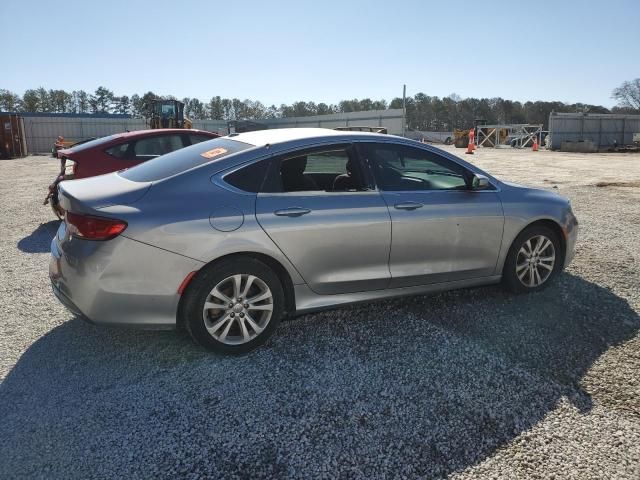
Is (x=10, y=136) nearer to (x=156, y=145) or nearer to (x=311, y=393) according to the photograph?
(x=156, y=145)

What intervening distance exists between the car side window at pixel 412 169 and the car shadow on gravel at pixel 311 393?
1.12 m

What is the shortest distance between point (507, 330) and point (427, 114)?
12391 cm

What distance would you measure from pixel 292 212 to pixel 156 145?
5.41 metres

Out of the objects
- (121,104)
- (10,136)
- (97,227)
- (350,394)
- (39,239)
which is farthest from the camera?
(121,104)

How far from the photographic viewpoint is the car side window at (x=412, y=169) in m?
4.12

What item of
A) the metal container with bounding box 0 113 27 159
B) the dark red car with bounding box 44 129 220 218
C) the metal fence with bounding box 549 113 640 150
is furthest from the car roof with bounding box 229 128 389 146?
the metal fence with bounding box 549 113 640 150

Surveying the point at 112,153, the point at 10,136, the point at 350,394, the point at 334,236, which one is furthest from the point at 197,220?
the point at 10,136

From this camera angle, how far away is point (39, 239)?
737 centimetres

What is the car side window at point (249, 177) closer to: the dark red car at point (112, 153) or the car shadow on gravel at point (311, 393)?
the car shadow on gravel at point (311, 393)

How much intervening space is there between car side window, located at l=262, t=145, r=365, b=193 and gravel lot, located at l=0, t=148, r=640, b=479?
3.81ft

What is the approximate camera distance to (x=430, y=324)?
13.6 feet

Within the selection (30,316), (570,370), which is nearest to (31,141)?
(30,316)

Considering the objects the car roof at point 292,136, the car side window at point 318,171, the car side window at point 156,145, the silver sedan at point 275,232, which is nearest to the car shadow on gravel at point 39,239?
the car side window at point 156,145

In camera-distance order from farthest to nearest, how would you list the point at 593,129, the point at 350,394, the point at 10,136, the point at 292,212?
1. the point at 593,129
2. the point at 10,136
3. the point at 292,212
4. the point at 350,394
